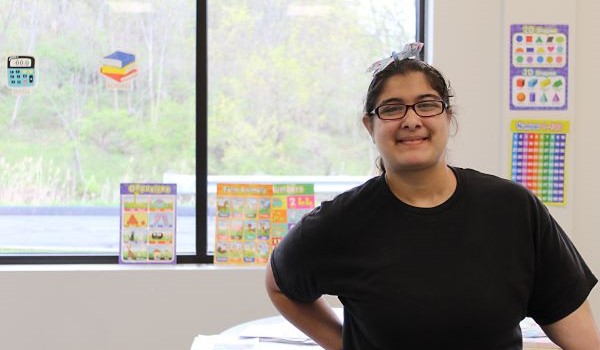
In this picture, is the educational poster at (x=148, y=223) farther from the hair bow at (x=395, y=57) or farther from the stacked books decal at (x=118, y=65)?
the hair bow at (x=395, y=57)

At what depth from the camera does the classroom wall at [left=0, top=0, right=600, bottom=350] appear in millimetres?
3248

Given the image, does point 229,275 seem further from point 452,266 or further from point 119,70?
point 452,266

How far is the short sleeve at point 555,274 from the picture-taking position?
1384 mm

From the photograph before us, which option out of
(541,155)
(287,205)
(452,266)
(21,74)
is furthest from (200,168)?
(452,266)

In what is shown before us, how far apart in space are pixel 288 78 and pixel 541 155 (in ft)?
4.27

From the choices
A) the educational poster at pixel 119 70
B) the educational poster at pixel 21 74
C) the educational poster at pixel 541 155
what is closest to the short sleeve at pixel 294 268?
the educational poster at pixel 541 155

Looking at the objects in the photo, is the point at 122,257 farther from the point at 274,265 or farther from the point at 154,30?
the point at 274,265

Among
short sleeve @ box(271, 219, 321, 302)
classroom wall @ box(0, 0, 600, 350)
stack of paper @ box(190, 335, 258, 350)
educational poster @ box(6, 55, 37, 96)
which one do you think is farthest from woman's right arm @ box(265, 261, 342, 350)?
educational poster @ box(6, 55, 37, 96)

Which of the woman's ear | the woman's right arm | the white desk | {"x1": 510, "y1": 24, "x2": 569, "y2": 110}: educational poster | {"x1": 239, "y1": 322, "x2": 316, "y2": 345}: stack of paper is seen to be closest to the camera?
the woman's ear

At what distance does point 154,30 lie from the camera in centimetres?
341

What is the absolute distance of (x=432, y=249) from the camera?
137cm

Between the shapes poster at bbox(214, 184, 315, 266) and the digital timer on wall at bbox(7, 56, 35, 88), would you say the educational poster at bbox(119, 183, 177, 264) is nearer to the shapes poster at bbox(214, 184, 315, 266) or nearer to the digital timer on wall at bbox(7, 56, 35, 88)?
the shapes poster at bbox(214, 184, 315, 266)

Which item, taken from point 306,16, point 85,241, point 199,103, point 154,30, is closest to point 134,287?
point 85,241

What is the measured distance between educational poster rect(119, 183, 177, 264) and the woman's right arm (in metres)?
1.81
